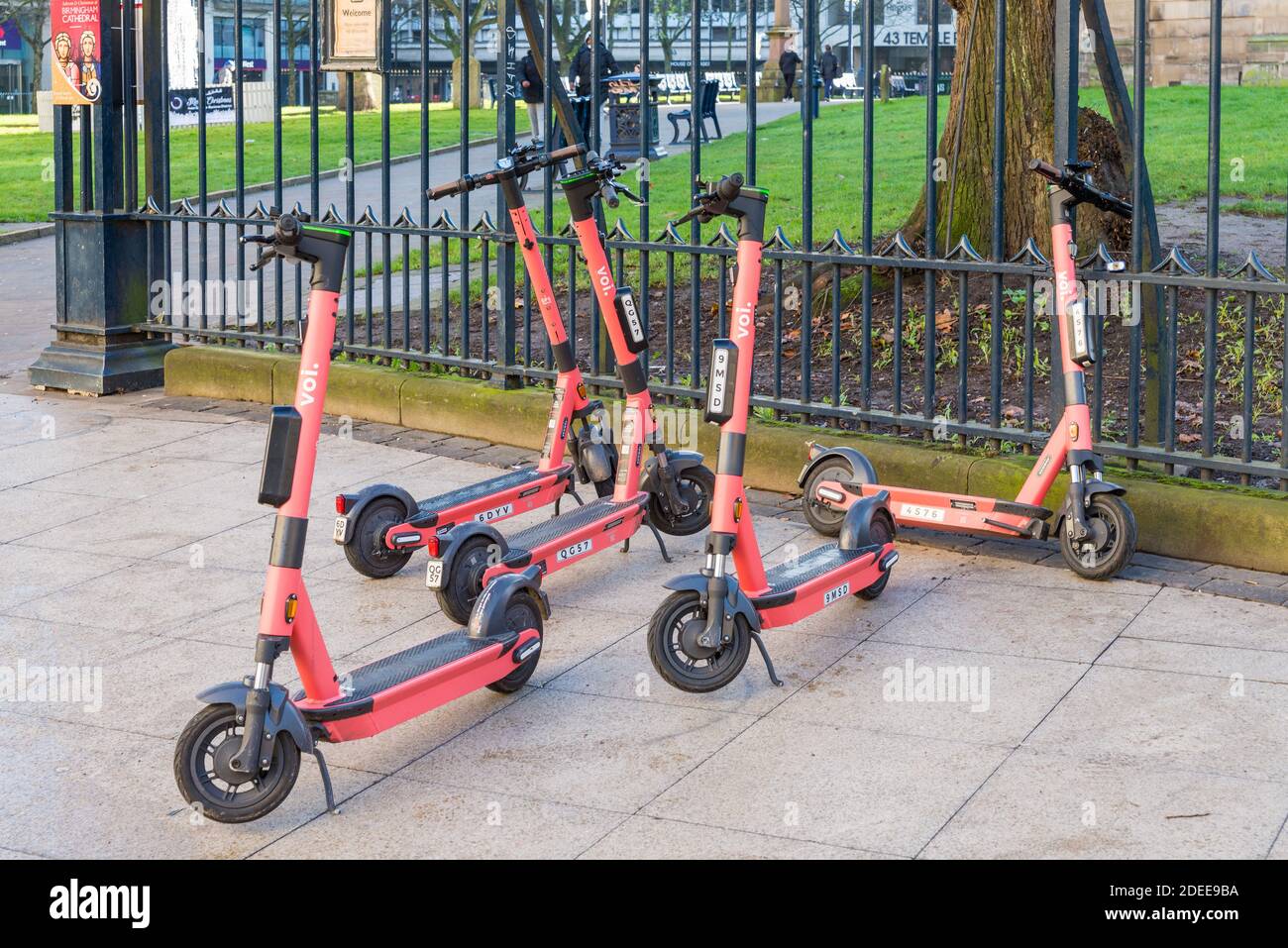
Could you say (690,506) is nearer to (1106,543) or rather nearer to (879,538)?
(879,538)

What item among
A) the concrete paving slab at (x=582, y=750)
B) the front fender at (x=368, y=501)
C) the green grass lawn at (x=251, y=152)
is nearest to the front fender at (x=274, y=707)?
the concrete paving slab at (x=582, y=750)

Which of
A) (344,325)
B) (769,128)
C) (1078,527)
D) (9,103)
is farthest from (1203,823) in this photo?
(9,103)

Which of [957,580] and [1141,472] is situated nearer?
[957,580]

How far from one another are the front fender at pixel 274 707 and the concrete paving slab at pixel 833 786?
0.89 m

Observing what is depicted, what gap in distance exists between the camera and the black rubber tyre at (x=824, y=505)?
6.55 m

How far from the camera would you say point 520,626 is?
5.00m

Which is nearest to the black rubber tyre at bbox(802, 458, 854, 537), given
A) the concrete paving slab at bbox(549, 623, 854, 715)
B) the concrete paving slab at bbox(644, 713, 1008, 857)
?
the concrete paving slab at bbox(549, 623, 854, 715)

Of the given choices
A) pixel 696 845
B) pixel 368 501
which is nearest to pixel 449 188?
pixel 368 501

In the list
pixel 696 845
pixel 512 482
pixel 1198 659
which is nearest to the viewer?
pixel 696 845

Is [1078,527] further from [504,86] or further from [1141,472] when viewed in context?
[504,86]

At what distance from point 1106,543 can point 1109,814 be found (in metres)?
2.05

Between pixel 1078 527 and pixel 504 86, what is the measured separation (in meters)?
3.90

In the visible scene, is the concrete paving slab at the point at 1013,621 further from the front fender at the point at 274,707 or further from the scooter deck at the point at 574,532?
the front fender at the point at 274,707

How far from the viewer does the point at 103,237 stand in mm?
9719
